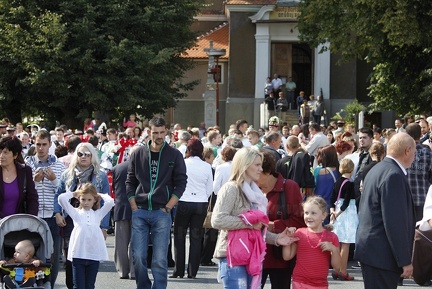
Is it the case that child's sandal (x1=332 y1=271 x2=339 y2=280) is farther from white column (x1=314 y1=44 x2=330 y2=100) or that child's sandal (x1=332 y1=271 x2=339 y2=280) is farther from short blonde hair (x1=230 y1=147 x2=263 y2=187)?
white column (x1=314 y1=44 x2=330 y2=100)

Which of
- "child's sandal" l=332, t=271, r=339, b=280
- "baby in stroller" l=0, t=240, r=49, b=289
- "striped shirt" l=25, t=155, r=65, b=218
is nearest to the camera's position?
"baby in stroller" l=0, t=240, r=49, b=289

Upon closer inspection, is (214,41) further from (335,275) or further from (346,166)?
(335,275)

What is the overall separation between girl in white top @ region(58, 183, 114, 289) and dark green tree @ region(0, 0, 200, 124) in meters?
31.2

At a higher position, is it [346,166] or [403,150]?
[403,150]

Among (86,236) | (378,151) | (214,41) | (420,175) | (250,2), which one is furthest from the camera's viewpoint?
(214,41)

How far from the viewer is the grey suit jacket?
354 inches

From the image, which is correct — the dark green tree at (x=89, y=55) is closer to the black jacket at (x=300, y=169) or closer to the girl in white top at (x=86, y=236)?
the black jacket at (x=300, y=169)

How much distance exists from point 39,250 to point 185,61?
3875 cm

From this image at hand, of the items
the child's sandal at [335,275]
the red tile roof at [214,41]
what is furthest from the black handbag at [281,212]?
the red tile roof at [214,41]

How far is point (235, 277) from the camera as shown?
9656 millimetres

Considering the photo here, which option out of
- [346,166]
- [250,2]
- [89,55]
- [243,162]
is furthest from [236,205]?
[250,2]

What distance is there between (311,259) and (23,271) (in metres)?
2.85

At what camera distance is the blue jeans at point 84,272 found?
456 inches

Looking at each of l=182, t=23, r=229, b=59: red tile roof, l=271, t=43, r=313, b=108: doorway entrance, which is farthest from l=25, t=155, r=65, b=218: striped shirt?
l=182, t=23, r=229, b=59: red tile roof
